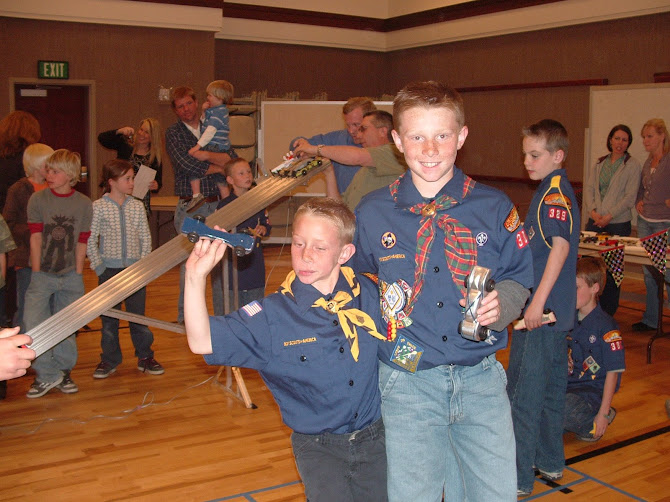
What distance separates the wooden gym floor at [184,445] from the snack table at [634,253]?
0.55 m

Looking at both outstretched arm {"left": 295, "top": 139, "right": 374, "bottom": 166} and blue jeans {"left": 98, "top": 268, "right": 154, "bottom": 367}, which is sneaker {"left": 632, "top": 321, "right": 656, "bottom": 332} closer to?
outstretched arm {"left": 295, "top": 139, "right": 374, "bottom": 166}

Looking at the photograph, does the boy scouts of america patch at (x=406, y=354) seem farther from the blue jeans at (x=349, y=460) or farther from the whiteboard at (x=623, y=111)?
the whiteboard at (x=623, y=111)

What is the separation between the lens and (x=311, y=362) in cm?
209

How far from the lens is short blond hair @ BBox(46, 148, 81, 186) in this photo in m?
4.53

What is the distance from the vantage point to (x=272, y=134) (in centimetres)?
1034

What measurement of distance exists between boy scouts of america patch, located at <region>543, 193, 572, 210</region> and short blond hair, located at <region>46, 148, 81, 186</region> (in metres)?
2.96

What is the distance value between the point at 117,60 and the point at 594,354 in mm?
7905

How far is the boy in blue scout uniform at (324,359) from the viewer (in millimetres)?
2084

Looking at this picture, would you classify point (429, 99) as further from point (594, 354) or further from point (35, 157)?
point (35, 157)

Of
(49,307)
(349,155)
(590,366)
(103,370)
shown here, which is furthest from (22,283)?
(590,366)

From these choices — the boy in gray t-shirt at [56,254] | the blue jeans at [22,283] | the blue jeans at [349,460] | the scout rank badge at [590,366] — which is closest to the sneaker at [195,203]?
the boy in gray t-shirt at [56,254]

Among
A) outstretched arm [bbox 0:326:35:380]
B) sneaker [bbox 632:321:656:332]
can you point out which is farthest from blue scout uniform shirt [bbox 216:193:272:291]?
sneaker [bbox 632:321:656:332]

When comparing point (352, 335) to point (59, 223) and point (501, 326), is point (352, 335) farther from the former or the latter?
point (59, 223)

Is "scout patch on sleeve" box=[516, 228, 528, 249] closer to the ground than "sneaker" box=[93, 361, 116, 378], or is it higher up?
higher up
